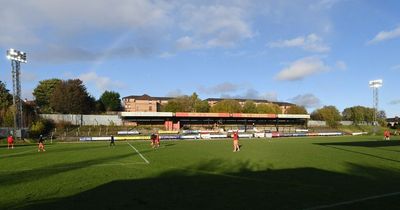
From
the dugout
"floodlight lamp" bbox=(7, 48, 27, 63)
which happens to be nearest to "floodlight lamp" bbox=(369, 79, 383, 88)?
the dugout

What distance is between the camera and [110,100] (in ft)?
531

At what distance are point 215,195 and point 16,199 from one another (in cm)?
600

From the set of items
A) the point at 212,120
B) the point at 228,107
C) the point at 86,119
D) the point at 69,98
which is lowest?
the point at 212,120

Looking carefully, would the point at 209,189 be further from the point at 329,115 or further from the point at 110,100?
the point at 110,100

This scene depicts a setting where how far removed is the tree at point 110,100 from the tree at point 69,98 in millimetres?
32646

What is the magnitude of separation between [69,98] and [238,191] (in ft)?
386

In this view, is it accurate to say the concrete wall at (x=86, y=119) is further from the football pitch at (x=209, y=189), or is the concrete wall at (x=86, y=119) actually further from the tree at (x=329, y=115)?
the football pitch at (x=209, y=189)

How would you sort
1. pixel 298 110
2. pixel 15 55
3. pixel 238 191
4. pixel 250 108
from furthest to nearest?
pixel 298 110, pixel 250 108, pixel 15 55, pixel 238 191

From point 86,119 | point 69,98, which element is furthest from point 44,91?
point 86,119

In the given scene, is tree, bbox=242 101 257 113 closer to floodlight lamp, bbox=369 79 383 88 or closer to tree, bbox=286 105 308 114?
tree, bbox=286 105 308 114

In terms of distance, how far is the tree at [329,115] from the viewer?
486 ft

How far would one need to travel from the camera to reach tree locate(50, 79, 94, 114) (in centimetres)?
12238

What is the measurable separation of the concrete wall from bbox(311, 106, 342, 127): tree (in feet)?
260

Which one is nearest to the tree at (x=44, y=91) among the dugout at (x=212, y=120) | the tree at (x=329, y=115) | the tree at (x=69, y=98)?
the tree at (x=69, y=98)
